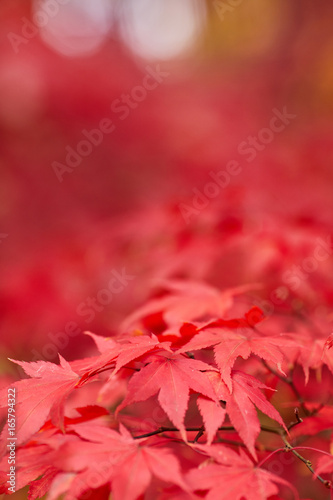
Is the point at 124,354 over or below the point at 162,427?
over

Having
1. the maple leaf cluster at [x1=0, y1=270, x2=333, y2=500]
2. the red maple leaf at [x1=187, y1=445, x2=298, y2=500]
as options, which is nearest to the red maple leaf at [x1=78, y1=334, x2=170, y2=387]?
the maple leaf cluster at [x1=0, y1=270, x2=333, y2=500]

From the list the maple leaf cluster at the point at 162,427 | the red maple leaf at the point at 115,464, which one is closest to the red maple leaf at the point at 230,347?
the maple leaf cluster at the point at 162,427

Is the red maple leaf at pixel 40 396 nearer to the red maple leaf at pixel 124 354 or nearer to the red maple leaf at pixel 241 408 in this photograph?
the red maple leaf at pixel 124 354

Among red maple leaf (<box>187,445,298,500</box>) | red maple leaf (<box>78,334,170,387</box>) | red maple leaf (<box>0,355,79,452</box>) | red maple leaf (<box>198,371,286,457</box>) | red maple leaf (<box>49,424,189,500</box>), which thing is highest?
red maple leaf (<box>0,355,79,452</box>)

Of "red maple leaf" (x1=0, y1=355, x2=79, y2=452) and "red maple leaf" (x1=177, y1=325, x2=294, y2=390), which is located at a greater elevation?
"red maple leaf" (x1=0, y1=355, x2=79, y2=452)

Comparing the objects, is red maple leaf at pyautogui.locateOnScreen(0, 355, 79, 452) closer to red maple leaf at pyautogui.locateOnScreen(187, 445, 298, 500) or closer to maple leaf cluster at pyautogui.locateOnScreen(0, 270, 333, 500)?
maple leaf cluster at pyautogui.locateOnScreen(0, 270, 333, 500)

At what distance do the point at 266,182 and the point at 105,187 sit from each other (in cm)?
80

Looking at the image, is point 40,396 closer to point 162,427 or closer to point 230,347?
point 162,427

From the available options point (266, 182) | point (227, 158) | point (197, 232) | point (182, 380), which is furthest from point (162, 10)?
point (182, 380)

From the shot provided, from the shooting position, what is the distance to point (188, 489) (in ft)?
1.72

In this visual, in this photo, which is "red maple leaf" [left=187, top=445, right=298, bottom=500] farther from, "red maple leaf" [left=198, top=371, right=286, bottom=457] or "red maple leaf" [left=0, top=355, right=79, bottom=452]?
"red maple leaf" [left=0, top=355, right=79, bottom=452]

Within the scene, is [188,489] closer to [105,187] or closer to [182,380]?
[182,380]

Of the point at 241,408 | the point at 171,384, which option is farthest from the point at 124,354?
the point at 241,408

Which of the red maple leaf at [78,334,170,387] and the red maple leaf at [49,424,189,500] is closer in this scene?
the red maple leaf at [49,424,189,500]
